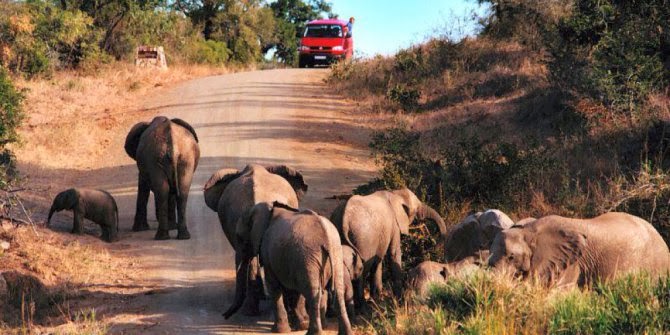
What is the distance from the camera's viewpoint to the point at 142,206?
46.4 ft

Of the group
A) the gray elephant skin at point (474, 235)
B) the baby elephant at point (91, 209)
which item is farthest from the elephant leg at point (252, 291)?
the baby elephant at point (91, 209)

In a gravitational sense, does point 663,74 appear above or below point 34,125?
above

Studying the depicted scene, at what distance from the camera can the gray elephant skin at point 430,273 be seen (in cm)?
937

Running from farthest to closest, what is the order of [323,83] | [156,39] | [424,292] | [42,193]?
1. [156,39]
2. [323,83]
3. [42,193]
4. [424,292]

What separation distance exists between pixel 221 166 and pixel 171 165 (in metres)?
4.72

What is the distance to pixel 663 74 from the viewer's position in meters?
17.6

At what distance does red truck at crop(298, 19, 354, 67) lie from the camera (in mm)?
39031

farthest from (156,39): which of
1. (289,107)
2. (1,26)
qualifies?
(289,107)

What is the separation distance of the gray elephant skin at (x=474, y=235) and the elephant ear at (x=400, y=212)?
52cm

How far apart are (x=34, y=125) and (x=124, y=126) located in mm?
2061

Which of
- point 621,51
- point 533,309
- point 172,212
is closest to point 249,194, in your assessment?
point 533,309

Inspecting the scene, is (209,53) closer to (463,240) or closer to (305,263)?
(463,240)

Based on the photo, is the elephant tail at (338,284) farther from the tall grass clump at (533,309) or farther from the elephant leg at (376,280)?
the elephant leg at (376,280)

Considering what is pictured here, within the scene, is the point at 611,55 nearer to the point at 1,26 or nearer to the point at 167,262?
the point at 167,262
